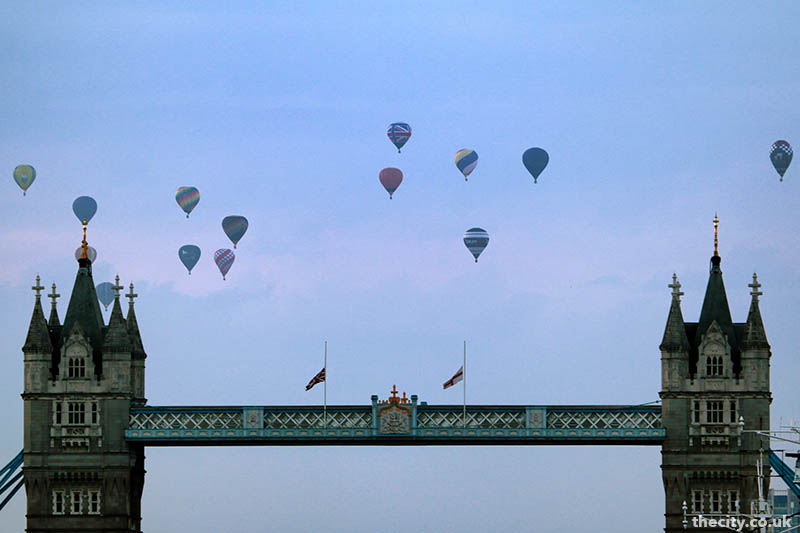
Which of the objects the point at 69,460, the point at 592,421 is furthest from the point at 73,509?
the point at 592,421

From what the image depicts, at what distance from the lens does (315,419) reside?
452ft

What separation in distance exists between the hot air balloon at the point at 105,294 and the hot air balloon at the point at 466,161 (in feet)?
98.9

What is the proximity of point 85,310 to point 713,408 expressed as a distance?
142 feet

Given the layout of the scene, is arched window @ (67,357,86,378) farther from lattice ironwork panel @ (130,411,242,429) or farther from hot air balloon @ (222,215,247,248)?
hot air balloon @ (222,215,247,248)

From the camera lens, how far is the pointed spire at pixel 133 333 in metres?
145

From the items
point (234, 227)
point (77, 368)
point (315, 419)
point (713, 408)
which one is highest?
point (234, 227)

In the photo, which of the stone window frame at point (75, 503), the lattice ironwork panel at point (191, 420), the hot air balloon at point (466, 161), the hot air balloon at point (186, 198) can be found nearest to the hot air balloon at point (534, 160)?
the hot air balloon at point (466, 161)

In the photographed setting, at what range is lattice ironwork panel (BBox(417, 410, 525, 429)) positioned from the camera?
137 m

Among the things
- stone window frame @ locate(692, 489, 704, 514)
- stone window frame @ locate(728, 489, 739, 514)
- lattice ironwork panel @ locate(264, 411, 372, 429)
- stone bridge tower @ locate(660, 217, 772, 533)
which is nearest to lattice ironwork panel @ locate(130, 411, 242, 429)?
lattice ironwork panel @ locate(264, 411, 372, 429)

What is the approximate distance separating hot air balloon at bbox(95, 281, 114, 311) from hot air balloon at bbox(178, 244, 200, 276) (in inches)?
342

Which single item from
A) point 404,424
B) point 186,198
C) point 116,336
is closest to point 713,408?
point 404,424

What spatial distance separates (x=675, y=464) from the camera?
444 feet

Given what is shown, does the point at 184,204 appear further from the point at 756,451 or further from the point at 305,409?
the point at 756,451

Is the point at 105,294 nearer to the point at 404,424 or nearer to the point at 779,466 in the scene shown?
the point at 404,424
